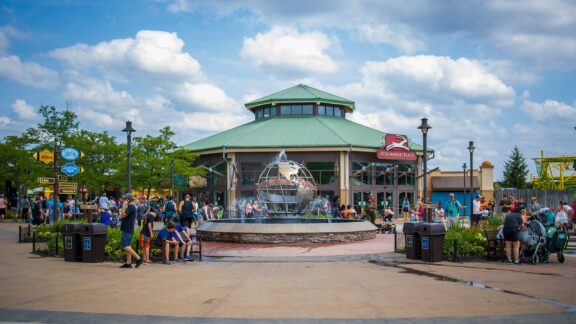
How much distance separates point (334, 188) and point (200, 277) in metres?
32.3

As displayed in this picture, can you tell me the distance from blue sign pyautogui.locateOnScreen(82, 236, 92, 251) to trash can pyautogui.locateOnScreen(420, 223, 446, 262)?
9060mm

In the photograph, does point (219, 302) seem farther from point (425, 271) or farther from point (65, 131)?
point (65, 131)

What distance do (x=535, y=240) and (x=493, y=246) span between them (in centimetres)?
129

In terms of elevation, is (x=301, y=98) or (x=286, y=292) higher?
(x=301, y=98)

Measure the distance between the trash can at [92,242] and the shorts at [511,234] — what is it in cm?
1090

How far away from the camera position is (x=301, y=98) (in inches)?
2031

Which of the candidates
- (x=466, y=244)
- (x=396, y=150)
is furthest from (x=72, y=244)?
(x=396, y=150)

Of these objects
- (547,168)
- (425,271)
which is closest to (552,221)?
(425,271)

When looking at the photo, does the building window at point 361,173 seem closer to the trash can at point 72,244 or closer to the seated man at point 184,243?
the seated man at point 184,243

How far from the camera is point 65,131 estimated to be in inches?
1601

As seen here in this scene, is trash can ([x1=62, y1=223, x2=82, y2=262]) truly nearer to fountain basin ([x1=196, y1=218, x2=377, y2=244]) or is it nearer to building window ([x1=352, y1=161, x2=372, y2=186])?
fountain basin ([x1=196, y1=218, x2=377, y2=244])

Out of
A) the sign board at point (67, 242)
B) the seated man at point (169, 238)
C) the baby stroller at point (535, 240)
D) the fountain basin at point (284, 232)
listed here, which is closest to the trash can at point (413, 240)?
the baby stroller at point (535, 240)

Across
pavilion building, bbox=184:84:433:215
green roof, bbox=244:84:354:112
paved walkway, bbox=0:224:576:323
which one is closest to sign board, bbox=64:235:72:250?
paved walkway, bbox=0:224:576:323

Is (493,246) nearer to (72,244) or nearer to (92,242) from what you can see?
(92,242)
